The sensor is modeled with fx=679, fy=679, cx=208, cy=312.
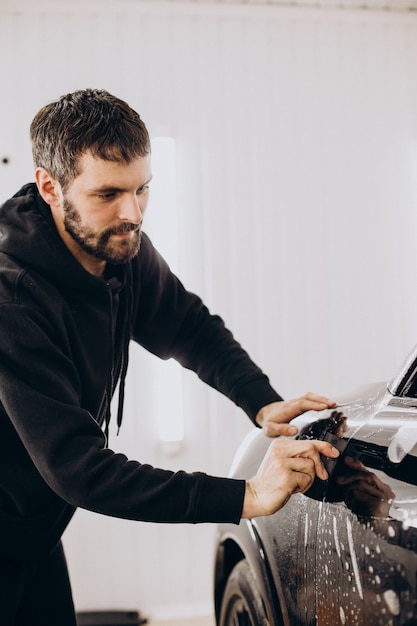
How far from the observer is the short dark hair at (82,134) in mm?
1490

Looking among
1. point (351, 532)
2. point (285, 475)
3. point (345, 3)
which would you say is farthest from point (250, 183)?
point (351, 532)

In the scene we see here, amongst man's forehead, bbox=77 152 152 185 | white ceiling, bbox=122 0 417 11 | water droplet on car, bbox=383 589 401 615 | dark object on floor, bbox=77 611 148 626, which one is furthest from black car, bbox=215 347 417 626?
white ceiling, bbox=122 0 417 11

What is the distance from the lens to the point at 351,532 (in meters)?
1.06

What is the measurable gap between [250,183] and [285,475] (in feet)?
9.18

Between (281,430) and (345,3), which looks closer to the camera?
(281,430)

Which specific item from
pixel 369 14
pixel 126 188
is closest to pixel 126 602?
pixel 126 188

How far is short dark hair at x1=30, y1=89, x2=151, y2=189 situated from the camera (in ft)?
4.89

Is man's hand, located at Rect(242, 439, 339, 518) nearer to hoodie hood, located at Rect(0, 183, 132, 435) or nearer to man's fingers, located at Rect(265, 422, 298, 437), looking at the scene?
man's fingers, located at Rect(265, 422, 298, 437)

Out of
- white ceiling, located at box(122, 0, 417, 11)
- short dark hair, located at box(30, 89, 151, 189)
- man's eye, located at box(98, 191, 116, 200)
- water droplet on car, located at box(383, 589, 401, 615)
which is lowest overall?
water droplet on car, located at box(383, 589, 401, 615)

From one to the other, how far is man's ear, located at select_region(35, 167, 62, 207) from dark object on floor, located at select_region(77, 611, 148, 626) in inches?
100

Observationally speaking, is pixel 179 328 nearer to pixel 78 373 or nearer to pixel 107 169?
pixel 78 373

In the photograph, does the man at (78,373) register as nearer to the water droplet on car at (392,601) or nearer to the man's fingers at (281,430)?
the man's fingers at (281,430)

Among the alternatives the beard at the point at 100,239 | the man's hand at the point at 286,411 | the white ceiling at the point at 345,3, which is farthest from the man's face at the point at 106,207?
the white ceiling at the point at 345,3

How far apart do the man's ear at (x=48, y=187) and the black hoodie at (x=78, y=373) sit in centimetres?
3
